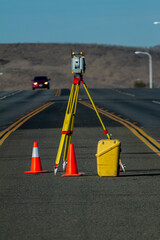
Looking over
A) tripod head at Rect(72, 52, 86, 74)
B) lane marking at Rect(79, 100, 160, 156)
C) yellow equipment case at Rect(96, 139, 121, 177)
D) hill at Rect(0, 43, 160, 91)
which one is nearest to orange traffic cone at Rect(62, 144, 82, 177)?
yellow equipment case at Rect(96, 139, 121, 177)

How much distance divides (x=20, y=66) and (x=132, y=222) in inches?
6054

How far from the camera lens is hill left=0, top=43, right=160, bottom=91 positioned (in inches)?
5592

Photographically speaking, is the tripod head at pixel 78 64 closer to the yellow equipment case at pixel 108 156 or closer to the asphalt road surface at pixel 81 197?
the yellow equipment case at pixel 108 156

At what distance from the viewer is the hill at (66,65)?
142025 millimetres

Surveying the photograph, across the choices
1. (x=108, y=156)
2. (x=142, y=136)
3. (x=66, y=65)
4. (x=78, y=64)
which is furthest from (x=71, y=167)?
(x=66, y=65)

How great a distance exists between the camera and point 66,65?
167625mm

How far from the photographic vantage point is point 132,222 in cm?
736

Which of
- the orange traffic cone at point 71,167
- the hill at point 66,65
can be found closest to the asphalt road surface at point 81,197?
the orange traffic cone at point 71,167

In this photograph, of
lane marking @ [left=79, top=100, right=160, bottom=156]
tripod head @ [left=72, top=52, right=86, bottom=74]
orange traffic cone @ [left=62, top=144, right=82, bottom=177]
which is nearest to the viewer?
orange traffic cone @ [left=62, top=144, right=82, bottom=177]

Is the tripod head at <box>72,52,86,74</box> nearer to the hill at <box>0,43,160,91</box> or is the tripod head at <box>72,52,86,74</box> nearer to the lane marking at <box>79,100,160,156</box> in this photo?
the lane marking at <box>79,100,160,156</box>

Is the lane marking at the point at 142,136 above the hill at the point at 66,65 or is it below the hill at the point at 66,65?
below

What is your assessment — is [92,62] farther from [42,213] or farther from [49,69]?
[42,213]

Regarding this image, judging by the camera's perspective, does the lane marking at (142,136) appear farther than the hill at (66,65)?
No

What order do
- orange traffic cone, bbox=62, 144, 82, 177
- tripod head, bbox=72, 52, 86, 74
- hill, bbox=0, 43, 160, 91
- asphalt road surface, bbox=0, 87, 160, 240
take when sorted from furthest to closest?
hill, bbox=0, 43, 160, 91
tripod head, bbox=72, 52, 86, 74
orange traffic cone, bbox=62, 144, 82, 177
asphalt road surface, bbox=0, 87, 160, 240
